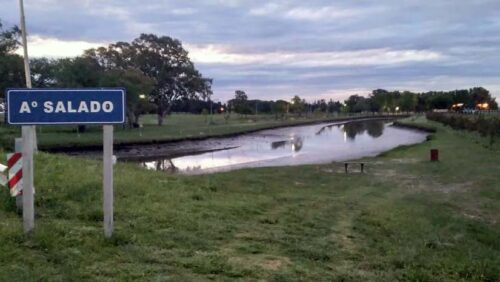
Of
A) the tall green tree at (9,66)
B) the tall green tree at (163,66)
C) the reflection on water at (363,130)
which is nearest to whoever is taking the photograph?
the tall green tree at (9,66)

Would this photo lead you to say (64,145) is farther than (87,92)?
Yes

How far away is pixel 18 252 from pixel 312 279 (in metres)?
3.33

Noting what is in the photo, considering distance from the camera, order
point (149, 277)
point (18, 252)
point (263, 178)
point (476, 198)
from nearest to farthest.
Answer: point (149, 277)
point (18, 252)
point (476, 198)
point (263, 178)

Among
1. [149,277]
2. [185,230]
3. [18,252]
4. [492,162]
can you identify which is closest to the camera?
[149,277]

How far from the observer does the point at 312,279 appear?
602 cm

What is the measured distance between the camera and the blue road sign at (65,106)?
6641mm

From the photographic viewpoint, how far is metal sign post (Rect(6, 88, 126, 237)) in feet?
21.8

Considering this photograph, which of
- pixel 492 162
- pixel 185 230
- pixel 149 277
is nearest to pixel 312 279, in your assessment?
pixel 149 277

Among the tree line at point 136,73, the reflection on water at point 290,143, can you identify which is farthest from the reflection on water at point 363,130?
the tree line at point 136,73

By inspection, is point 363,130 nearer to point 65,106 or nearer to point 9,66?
point 9,66

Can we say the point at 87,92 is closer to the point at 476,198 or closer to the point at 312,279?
the point at 312,279

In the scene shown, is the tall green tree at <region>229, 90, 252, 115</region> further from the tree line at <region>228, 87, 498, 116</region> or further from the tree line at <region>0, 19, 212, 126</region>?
the tree line at <region>0, 19, 212, 126</region>

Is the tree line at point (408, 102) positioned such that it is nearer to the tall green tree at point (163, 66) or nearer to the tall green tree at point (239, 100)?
the tall green tree at point (239, 100)

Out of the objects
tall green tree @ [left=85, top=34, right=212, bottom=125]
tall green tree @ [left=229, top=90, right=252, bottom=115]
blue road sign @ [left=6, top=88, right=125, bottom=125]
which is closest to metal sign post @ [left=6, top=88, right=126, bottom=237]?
blue road sign @ [left=6, top=88, right=125, bottom=125]
